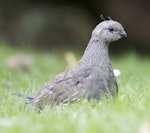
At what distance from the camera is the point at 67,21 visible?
14133 millimetres

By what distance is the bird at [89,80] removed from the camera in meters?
5.76

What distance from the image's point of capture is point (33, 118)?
15.2 feet

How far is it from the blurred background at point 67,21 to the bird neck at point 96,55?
23.3ft

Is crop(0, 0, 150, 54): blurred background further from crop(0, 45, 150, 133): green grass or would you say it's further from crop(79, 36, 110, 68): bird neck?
crop(79, 36, 110, 68): bird neck

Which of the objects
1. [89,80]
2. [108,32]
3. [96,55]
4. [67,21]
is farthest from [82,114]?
[67,21]

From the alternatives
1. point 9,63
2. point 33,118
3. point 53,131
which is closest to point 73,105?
point 33,118

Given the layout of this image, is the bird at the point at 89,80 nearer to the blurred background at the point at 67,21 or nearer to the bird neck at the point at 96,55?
the bird neck at the point at 96,55

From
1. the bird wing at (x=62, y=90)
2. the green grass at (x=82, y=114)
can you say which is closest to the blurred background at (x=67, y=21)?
the green grass at (x=82, y=114)

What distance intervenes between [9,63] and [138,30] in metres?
4.74

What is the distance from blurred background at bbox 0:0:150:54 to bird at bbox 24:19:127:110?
710 centimetres

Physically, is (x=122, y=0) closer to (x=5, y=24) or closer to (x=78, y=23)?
(x=78, y=23)

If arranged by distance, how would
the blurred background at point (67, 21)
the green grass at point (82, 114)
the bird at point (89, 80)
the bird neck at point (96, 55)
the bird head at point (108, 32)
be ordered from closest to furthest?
the green grass at point (82, 114), the bird at point (89, 80), the bird neck at point (96, 55), the bird head at point (108, 32), the blurred background at point (67, 21)

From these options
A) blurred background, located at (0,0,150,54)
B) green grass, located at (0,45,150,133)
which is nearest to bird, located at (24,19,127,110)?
green grass, located at (0,45,150,133)

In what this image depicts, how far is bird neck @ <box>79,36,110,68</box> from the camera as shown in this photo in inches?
240
